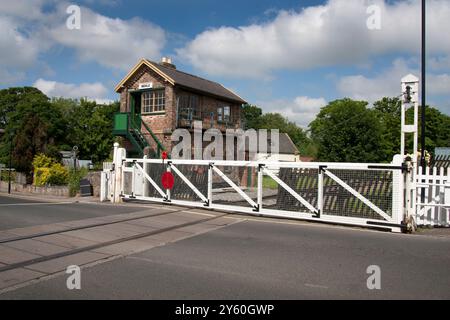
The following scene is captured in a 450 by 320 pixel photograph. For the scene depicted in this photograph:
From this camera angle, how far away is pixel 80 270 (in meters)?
5.80

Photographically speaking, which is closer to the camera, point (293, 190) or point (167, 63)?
point (293, 190)

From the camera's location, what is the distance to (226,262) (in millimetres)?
6371

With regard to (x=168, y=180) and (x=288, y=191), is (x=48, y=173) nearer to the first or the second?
(x=168, y=180)

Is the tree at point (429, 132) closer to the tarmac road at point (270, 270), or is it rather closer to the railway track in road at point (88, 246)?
the railway track in road at point (88, 246)

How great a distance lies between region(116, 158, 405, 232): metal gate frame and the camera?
9305 millimetres

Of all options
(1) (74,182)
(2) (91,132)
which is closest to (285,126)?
(2) (91,132)

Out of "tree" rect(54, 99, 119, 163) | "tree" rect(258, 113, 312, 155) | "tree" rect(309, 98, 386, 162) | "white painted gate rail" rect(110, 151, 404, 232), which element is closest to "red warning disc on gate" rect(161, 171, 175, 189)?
"white painted gate rail" rect(110, 151, 404, 232)

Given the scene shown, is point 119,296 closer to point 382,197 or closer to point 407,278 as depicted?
point 407,278

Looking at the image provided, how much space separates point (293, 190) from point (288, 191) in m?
0.14

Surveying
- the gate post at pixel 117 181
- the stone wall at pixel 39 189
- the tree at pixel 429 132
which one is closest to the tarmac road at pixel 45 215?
the gate post at pixel 117 181

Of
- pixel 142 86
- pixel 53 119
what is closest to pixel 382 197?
pixel 142 86

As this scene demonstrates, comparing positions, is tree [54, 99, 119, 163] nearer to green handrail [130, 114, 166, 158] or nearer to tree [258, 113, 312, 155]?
green handrail [130, 114, 166, 158]

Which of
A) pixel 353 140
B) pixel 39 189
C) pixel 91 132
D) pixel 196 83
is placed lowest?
pixel 39 189

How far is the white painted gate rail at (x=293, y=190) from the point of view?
956 cm
